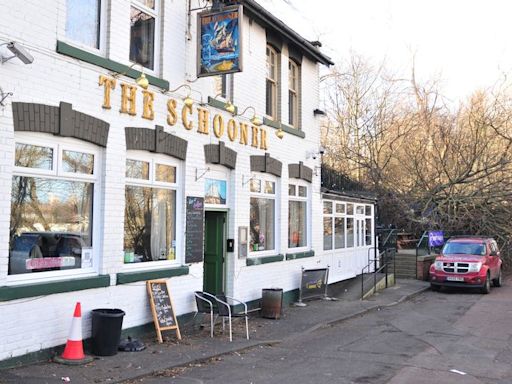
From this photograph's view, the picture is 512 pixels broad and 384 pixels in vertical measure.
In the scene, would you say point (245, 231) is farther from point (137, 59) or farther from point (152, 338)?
point (137, 59)

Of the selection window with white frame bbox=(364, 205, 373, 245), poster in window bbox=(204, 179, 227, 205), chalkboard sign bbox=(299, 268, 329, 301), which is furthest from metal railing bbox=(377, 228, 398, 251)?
poster in window bbox=(204, 179, 227, 205)

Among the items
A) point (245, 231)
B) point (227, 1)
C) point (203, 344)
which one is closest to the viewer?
point (203, 344)

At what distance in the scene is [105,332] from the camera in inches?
312

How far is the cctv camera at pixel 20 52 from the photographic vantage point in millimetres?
6781

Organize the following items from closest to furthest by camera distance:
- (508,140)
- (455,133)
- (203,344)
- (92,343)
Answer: (92,343) < (203,344) < (508,140) < (455,133)

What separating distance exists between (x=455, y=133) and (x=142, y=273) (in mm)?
21314

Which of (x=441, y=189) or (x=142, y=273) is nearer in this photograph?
(x=142, y=273)

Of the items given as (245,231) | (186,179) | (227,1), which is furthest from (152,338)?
(227,1)

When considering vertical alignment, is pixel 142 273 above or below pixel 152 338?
above

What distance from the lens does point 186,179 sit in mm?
10328

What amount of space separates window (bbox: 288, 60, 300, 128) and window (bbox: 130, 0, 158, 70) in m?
5.90

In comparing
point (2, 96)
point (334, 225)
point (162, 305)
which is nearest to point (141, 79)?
point (2, 96)

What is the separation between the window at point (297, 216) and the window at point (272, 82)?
86.2 inches

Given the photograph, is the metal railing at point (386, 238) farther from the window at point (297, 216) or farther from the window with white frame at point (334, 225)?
the window at point (297, 216)
